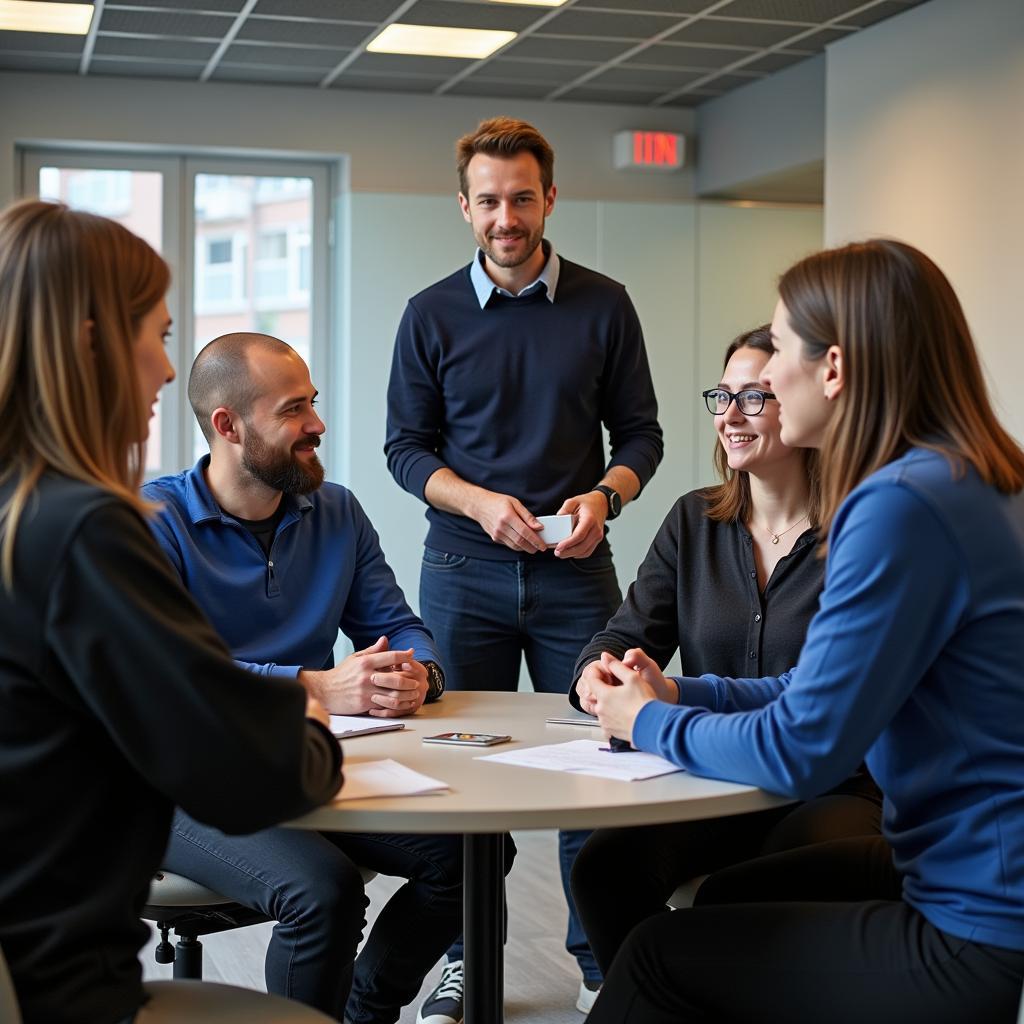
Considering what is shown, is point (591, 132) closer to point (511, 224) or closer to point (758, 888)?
point (511, 224)

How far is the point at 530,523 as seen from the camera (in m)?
2.90

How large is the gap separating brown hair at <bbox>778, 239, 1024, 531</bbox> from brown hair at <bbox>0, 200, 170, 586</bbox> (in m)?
0.83

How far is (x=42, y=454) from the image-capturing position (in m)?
1.36

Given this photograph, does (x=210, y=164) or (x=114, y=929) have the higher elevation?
(x=210, y=164)

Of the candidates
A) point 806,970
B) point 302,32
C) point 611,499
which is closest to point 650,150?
point 302,32

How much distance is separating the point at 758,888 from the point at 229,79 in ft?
16.3

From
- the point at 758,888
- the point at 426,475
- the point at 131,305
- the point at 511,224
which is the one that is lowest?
the point at 758,888

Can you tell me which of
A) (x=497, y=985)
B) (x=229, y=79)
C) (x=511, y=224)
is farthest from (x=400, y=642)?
(x=229, y=79)

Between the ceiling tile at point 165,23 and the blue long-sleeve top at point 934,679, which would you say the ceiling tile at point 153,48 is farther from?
the blue long-sleeve top at point 934,679

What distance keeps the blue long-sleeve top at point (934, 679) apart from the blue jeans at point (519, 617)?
152 cm

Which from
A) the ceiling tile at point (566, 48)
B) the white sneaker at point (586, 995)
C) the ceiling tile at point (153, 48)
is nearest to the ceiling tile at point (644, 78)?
the ceiling tile at point (566, 48)

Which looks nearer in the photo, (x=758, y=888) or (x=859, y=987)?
(x=859, y=987)

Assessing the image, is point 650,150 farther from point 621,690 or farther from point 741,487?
point 621,690

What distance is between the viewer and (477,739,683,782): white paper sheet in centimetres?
175
